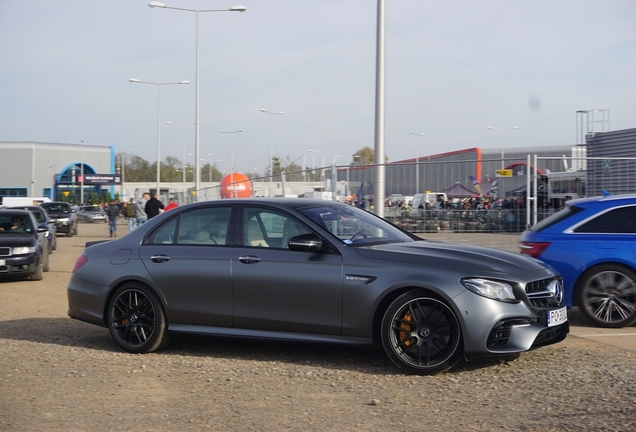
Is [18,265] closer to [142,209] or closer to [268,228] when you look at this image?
[268,228]

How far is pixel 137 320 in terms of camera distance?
7500 mm

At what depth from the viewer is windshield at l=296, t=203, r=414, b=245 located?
23.0ft

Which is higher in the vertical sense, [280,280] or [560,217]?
[560,217]

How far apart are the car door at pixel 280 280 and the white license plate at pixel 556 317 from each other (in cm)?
177

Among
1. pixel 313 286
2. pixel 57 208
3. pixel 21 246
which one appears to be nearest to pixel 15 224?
pixel 21 246

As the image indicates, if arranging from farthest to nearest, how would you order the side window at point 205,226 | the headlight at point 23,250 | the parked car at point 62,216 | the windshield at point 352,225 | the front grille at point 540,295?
the parked car at point 62,216 < the headlight at point 23,250 < the side window at point 205,226 < the windshield at point 352,225 < the front grille at point 540,295

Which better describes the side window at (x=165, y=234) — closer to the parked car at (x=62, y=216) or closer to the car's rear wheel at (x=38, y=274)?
the car's rear wheel at (x=38, y=274)

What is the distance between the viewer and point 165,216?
7762 millimetres

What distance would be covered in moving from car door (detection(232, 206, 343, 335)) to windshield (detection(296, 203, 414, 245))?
0.73ft

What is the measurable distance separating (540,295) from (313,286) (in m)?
1.93

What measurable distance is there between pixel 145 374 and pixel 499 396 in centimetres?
302

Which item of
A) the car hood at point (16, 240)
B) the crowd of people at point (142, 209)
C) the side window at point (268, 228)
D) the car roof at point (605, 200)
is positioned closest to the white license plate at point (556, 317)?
the side window at point (268, 228)

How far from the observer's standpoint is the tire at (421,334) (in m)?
6.20

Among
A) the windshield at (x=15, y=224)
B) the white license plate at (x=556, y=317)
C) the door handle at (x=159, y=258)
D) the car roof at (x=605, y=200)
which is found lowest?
the white license plate at (x=556, y=317)
